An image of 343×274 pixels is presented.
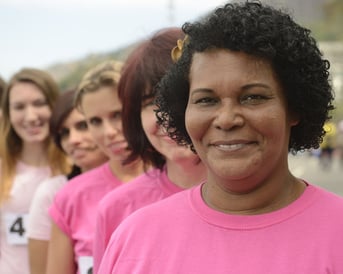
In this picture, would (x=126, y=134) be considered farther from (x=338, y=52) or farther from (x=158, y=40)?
(x=338, y=52)

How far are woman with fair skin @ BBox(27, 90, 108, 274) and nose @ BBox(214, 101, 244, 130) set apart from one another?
1795 mm

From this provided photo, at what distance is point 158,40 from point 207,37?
81 centimetres

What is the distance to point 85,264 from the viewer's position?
2.73m

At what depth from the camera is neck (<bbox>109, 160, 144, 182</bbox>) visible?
9.94 feet

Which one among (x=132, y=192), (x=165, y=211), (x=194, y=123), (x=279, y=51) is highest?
(x=279, y=51)

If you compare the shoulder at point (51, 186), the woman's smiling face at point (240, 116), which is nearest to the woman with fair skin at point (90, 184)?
the shoulder at point (51, 186)

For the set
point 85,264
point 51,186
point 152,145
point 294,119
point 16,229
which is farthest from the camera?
point 16,229

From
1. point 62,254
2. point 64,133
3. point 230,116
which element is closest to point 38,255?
point 62,254

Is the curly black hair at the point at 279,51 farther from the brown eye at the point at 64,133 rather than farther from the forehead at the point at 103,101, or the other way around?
the brown eye at the point at 64,133

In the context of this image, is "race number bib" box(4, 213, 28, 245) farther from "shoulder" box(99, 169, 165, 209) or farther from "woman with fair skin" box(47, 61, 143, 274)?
"shoulder" box(99, 169, 165, 209)

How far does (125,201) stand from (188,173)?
25 centimetres

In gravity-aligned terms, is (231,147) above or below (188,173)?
above

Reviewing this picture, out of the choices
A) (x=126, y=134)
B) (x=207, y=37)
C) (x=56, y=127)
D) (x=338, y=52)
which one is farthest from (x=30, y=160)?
(x=338, y=52)

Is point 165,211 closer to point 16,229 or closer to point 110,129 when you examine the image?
point 110,129
